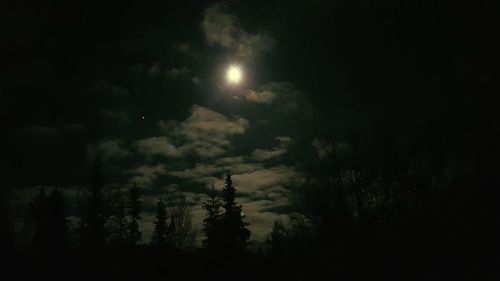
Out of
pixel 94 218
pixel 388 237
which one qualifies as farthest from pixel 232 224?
pixel 388 237

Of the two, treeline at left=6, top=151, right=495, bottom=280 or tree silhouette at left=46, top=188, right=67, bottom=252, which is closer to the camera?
treeline at left=6, top=151, right=495, bottom=280

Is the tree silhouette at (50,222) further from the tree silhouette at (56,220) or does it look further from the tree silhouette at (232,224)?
the tree silhouette at (232,224)

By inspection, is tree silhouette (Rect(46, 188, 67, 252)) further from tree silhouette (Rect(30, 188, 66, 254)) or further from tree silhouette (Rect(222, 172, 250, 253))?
tree silhouette (Rect(222, 172, 250, 253))

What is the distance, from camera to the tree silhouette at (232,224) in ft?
172

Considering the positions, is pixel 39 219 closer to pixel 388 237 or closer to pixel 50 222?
pixel 50 222

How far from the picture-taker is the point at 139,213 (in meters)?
70.6

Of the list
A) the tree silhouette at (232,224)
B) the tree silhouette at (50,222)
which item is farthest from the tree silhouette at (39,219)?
the tree silhouette at (232,224)

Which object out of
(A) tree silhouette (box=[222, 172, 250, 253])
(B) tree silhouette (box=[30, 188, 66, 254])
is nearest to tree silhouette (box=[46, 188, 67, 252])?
(B) tree silhouette (box=[30, 188, 66, 254])

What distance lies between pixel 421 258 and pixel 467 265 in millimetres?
2303

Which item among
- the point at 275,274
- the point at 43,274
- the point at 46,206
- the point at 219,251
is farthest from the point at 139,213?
the point at 275,274

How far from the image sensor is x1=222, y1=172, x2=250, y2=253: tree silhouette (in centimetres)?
5236

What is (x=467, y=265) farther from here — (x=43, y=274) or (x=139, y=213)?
(x=139, y=213)

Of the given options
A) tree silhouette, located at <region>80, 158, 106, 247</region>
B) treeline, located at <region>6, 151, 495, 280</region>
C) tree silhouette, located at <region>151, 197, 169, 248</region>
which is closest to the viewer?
treeline, located at <region>6, 151, 495, 280</region>

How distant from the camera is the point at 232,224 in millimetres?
55688
